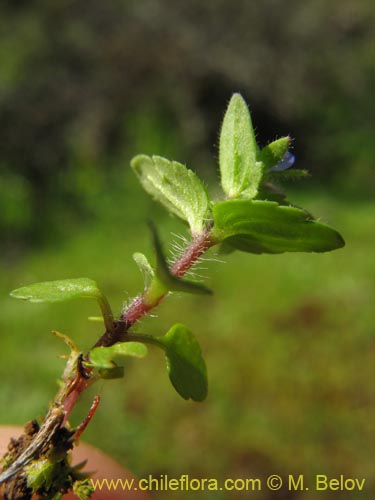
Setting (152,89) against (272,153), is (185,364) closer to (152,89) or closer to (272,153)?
(272,153)

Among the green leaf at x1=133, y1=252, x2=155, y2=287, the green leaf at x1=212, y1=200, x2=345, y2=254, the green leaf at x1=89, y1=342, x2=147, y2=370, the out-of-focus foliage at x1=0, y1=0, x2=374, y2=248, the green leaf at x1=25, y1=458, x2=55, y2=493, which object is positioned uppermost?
the out-of-focus foliage at x1=0, y1=0, x2=374, y2=248

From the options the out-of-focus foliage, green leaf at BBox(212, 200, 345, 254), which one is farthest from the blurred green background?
green leaf at BBox(212, 200, 345, 254)

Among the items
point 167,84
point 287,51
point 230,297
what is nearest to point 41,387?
point 230,297

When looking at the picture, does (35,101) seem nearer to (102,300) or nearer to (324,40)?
(324,40)

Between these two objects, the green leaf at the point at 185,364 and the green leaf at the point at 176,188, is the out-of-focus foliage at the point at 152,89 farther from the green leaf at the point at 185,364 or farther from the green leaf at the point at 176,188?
the green leaf at the point at 185,364

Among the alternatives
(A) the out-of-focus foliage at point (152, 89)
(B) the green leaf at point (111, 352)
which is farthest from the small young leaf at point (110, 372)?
(A) the out-of-focus foliage at point (152, 89)

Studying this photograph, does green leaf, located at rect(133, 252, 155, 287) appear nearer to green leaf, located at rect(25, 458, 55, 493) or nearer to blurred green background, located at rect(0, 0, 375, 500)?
green leaf, located at rect(25, 458, 55, 493)
